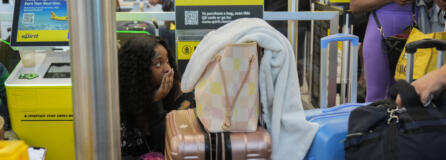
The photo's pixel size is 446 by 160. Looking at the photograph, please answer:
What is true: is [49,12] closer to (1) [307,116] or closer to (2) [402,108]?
(1) [307,116]

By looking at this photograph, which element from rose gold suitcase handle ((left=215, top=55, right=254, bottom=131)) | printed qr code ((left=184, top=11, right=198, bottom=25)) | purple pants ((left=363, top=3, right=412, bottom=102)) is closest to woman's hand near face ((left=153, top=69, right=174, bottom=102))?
printed qr code ((left=184, top=11, right=198, bottom=25))

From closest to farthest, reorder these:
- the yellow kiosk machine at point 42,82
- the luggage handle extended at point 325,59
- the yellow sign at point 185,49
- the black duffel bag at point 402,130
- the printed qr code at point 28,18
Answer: the black duffel bag at point 402,130 < the luggage handle extended at point 325,59 < the yellow kiosk machine at point 42,82 < the printed qr code at point 28,18 < the yellow sign at point 185,49

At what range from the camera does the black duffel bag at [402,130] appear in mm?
1540

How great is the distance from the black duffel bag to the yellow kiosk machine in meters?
1.70

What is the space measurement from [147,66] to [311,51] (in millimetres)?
1803

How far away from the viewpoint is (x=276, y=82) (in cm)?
203

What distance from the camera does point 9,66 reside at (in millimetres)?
3289

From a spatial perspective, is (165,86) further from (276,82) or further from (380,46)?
(380,46)

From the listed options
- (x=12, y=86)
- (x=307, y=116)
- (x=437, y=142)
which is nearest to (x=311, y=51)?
(x=307, y=116)

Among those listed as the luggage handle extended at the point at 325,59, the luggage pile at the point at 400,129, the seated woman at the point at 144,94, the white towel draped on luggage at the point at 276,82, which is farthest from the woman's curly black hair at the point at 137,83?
the luggage pile at the point at 400,129

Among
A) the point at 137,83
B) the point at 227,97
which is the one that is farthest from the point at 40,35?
the point at 227,97

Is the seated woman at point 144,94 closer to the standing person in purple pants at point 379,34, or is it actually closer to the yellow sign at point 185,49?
the yellow sign at point 185,49

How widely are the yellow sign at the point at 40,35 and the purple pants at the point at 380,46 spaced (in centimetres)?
199

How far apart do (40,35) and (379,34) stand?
216 cm
